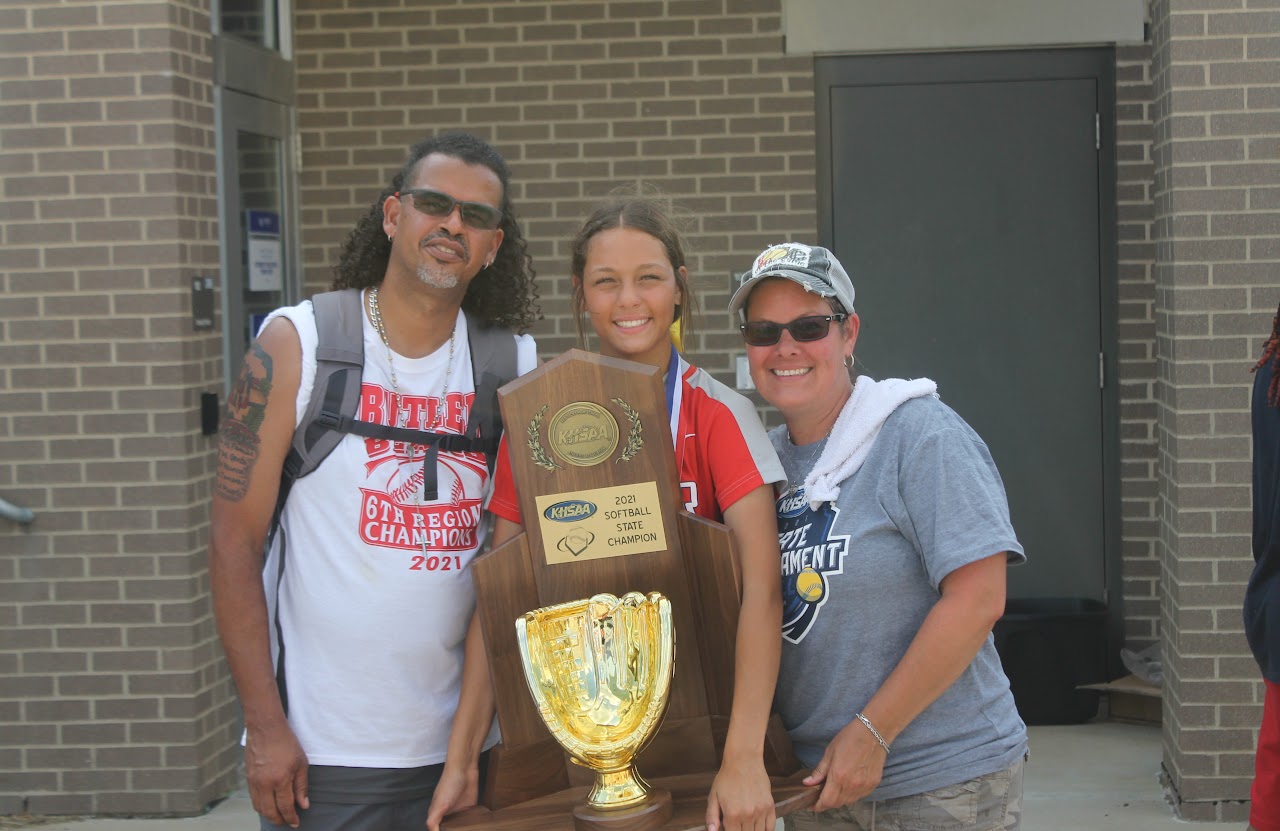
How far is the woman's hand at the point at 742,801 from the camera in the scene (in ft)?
7.43

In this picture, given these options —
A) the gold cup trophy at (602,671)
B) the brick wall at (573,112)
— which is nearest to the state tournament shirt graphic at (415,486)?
the gold cup trophy at (602,671)

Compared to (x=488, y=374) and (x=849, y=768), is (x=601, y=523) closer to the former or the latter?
(x=488, y=374)

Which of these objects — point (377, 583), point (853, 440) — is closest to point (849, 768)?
point (853, 440)

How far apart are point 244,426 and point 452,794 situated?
2.53 ft

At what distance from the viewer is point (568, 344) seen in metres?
6.11

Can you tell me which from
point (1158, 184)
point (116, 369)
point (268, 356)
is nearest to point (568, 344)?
point (116, 369)

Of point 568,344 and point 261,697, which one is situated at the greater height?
point 568,344

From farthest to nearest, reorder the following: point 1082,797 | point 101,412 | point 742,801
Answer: point 1082,797 → point 101,412 → point 742,801

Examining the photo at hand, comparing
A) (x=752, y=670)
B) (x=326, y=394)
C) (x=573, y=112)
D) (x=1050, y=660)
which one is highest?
(x=573, y=112)

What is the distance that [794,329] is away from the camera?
2.51 meters

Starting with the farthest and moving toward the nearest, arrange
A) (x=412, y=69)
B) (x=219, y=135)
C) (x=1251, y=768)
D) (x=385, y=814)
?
(x=412, y=69) < (x=219, y=135) < (x=1251, y=768) < (x=385, y=814)

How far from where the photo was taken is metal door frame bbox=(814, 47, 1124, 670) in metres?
5.92

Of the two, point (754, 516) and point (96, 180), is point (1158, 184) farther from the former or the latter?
point (96, 180)

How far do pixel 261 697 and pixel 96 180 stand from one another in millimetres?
2691
